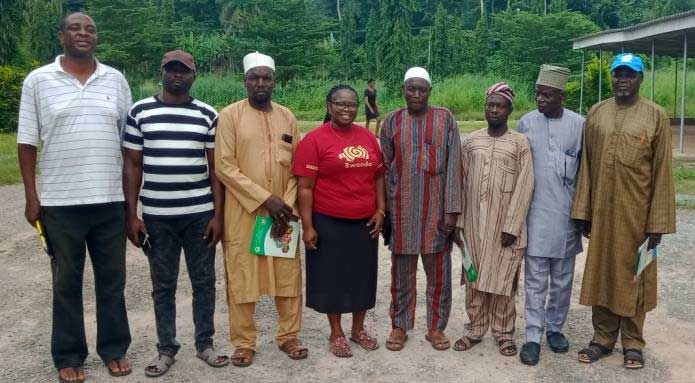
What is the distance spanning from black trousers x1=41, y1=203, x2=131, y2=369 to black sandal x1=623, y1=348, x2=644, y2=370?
294cm

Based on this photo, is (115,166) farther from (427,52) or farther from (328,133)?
(427,52)

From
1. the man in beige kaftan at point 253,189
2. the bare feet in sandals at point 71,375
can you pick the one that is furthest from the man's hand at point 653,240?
the bare feet in sandals at point 71,375

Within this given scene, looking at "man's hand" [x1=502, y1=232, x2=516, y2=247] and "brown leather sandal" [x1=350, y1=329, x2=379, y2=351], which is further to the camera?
"brown leather sandal" [x1=350, y1=329, x2=379, y2=351]

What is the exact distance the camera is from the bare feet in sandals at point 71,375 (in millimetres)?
3793

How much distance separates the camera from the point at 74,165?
3.62 meters

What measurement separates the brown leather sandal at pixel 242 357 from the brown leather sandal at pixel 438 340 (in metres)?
1.14

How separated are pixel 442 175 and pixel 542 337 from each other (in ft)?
4.04

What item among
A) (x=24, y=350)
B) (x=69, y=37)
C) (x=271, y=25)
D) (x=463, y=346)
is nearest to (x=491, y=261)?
(x=463, y=346)

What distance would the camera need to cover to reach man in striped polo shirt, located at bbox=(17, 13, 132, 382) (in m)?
3.59

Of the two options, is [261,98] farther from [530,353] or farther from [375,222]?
[530,353]

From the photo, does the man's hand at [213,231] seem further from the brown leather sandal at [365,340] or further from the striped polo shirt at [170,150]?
the brown leather sandal at [365,340]

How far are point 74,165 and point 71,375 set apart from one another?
1.19 m

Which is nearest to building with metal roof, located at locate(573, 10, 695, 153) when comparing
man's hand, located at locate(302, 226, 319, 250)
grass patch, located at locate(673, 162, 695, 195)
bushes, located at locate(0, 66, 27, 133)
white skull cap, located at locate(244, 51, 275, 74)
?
grass patch, located at locate(673, 162, 695, 195)

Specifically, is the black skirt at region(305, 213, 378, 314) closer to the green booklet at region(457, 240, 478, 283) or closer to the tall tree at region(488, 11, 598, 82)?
the green booklet at region(457, 240, 478, 283)
